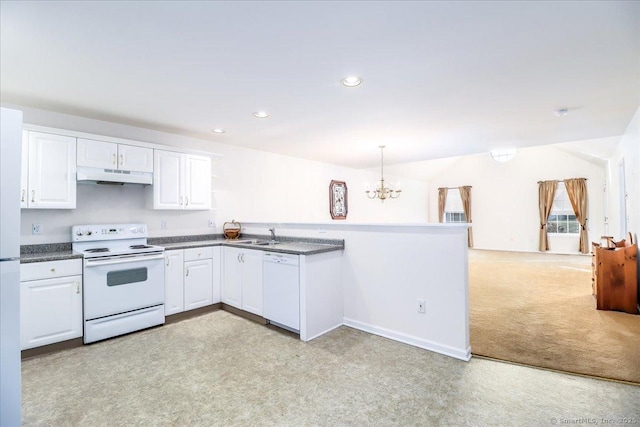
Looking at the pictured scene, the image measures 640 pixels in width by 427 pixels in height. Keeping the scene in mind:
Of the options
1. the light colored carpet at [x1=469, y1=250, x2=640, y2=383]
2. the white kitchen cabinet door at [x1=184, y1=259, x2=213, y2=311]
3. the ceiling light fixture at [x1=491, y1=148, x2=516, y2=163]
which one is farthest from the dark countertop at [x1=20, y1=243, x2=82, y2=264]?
the ceiling light fixture at [x1=491, y1=148, x2=516, y2=163]

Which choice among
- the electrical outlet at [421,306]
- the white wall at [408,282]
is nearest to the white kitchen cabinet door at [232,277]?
the white wall at [408,282]

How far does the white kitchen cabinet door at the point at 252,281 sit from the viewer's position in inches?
140

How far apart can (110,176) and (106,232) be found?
683mm

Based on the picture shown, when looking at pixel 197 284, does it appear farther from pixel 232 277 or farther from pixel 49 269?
pixel 49 269

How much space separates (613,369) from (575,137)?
12.2 ft

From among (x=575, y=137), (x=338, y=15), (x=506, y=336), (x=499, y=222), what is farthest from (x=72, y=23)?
(x=499, y=222)

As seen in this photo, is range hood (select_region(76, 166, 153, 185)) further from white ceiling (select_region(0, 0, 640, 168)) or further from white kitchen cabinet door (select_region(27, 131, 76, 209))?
white ceiling (select_region(0, 0, 640, 168))

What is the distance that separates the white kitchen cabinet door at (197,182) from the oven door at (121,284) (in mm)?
940

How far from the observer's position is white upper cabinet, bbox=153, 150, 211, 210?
12.6 feet

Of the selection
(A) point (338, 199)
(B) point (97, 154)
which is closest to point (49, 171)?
(B) point (97, 154)

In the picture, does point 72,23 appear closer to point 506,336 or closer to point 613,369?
point 506,336

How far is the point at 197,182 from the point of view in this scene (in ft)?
13.8

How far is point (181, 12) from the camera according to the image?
68.9 inches

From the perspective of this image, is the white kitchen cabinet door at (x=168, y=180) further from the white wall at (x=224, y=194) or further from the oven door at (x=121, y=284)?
the oven door at (x=121, y=284)
